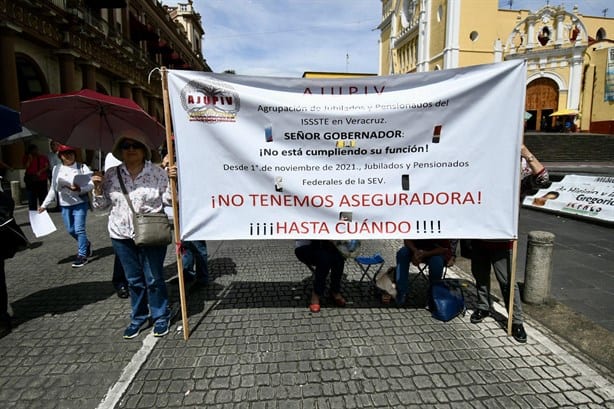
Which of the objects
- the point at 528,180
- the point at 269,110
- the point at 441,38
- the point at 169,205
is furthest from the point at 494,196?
the point at 441,38

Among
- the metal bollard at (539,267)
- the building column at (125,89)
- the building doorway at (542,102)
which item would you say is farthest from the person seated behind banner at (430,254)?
the building doorway at (542,102)

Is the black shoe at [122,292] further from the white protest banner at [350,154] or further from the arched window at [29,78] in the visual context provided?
the arched window at [29,78]

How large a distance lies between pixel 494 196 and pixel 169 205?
3.00m

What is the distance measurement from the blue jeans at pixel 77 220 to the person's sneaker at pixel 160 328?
117 inches

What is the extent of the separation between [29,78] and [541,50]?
4520cm

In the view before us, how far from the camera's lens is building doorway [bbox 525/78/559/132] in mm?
39969

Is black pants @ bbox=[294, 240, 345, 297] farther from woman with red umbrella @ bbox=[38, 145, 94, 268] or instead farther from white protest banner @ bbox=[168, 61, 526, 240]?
woman with red umbrella @ bbox=[38, 145, 94, 268]

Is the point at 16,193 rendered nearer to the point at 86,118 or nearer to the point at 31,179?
the point at 31,179

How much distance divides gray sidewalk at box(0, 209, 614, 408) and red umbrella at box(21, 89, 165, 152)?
1891 millimetres

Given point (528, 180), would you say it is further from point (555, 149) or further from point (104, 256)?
point (555, 149)

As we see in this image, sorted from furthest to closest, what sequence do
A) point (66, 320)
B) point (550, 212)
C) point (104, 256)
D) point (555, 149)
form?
point (555, 149), point (550, 212), point (104, 256), point (66, 320)

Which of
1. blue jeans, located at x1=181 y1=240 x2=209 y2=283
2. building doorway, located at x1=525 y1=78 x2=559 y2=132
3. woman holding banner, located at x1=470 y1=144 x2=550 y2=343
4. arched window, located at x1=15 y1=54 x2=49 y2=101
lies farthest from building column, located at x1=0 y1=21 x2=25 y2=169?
building doorway, located at x1=525 y1=78 x2=559 y2=132

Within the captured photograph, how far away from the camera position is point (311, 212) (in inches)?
136

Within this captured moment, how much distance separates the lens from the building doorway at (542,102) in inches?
1574
